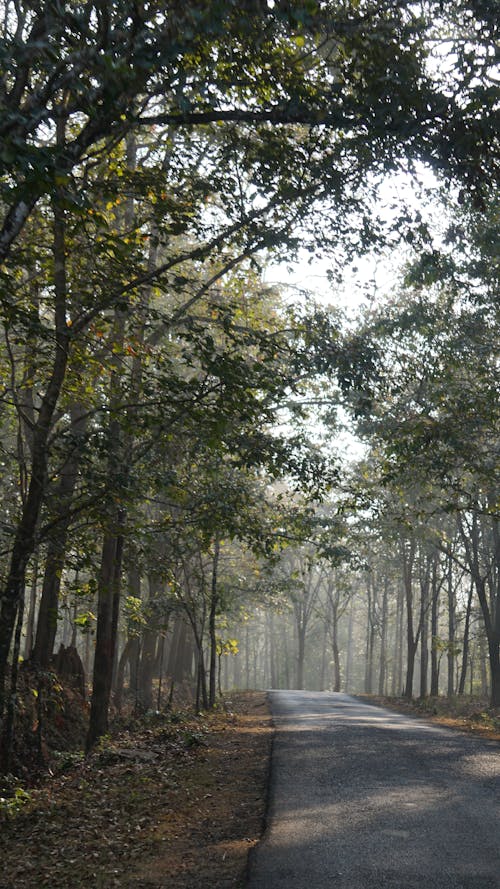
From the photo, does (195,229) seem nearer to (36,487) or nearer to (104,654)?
(36,487)

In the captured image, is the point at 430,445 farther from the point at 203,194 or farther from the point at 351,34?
the point at 351,34

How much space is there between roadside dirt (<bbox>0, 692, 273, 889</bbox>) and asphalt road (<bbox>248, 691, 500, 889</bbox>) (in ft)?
1.01

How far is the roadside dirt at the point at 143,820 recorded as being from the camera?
19.2ft

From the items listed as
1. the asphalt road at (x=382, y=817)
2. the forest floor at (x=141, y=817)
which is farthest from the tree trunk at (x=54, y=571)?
the asphalt road at (x=382, y=817)

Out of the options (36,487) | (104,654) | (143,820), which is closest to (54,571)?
(36,487)

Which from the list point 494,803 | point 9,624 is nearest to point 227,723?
point 9,624

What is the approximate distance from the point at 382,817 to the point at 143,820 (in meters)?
2.45

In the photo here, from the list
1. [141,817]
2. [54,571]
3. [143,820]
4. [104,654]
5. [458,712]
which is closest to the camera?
[143,820]

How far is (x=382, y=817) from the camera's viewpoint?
259 inches

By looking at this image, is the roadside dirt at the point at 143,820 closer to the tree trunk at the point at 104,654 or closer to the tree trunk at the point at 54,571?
the tree trunk at the point at 104,654

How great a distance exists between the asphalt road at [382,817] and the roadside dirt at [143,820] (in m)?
0.31

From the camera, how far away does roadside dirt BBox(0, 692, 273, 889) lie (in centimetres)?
584

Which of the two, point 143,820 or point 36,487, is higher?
point 36,487

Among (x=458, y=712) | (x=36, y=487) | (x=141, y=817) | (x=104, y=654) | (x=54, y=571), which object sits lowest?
(x=458, y=712)
